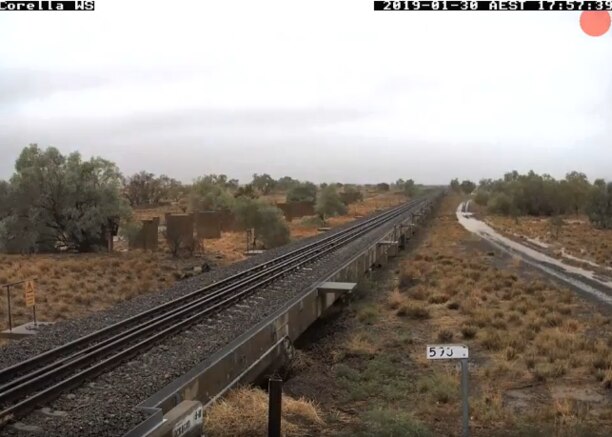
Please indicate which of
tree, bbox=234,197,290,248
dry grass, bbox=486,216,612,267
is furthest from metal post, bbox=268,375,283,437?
tree, bbox=234,197,290,248

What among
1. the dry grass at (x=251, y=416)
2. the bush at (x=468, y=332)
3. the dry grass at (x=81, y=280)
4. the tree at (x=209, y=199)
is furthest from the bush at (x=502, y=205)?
the dry grass at (x=251, y=416)

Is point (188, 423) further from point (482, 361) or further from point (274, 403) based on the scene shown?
point (482, 361)

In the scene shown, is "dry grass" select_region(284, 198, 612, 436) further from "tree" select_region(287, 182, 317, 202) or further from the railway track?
"tree" select_region(287, 182, 317, 202)

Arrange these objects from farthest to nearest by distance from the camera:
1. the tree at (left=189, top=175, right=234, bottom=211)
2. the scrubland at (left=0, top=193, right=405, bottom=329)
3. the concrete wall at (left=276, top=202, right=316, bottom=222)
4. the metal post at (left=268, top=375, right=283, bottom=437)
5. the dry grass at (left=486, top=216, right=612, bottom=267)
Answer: the concrete wall at (left=276, top=202, right=316, bottom=222) → the tree at (left=189, top=175, right=234, bottom=211) → the dry grass at (left=486, top=216, right=612, bottom=267) → the scrubland at (left=0, top=193, right=405, bottom=329) → the metal post at (left=268, top=375, right=283, bottom=437)

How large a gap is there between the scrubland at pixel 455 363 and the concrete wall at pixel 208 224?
79.2 ft

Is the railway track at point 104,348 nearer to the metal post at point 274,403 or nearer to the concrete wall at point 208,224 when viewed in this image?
the metal post at point 274,403

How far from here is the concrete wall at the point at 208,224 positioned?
45.8 meters

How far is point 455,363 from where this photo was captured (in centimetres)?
1357

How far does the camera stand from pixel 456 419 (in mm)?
9805

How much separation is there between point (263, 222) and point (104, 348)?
104 ft

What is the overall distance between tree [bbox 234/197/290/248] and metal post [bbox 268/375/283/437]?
36496 millimetres

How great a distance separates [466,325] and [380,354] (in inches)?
153

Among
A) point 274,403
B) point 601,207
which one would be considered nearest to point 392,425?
point 274,403

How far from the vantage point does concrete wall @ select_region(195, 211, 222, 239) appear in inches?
1805
